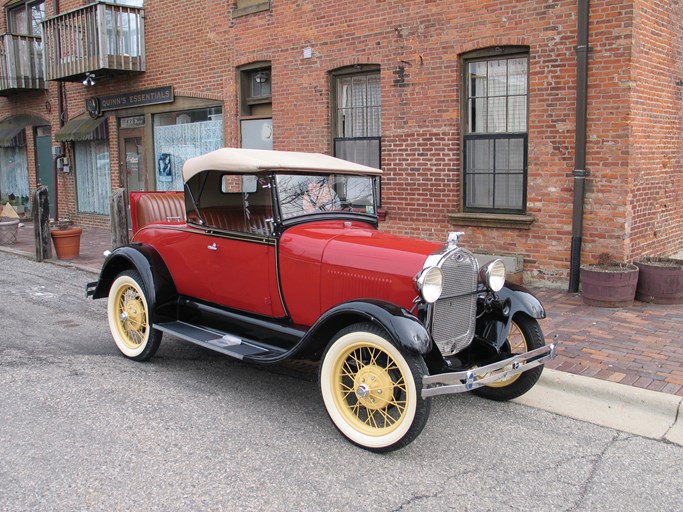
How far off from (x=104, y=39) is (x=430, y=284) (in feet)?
37.7

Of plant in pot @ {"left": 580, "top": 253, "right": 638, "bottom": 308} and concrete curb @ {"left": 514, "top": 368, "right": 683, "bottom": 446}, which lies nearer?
concrete curb @ {"left": 514, "top": 368, "right": 683, "bottom": 446}

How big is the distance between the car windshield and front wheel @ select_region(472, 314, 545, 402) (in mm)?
1568

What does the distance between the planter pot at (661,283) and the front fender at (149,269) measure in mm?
5103

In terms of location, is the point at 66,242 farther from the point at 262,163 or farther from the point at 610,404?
the point at 610,404

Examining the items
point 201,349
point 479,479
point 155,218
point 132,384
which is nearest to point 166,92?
point 155,218

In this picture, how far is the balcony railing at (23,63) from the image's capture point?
52.9 ft

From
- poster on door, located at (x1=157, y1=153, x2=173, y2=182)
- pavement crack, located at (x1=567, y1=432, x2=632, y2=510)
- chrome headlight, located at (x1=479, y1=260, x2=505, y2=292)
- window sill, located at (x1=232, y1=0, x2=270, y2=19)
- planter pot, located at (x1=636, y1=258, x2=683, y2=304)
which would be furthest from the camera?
poster on door, located at (x1=157, y1=153, x2=173, y2=182)

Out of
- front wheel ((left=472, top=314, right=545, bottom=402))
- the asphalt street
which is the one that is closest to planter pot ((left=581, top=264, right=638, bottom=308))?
front wheel ((left=472, top=314, right=545, bottom=402))

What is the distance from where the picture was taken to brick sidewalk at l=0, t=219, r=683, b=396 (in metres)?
4.90

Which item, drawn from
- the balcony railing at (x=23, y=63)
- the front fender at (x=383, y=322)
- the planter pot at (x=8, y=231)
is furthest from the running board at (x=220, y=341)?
the balcony railing at (x=23, y=63)

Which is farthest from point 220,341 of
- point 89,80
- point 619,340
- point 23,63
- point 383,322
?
point 23,63

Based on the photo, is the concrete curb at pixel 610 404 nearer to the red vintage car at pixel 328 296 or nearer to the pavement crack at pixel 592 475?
the pavement crack at pixel 592 475

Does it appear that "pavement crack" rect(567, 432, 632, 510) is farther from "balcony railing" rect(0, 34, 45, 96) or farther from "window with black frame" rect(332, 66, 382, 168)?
"balcony railing" rect(0, 34, 45, 96)

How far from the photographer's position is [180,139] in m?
12.9
